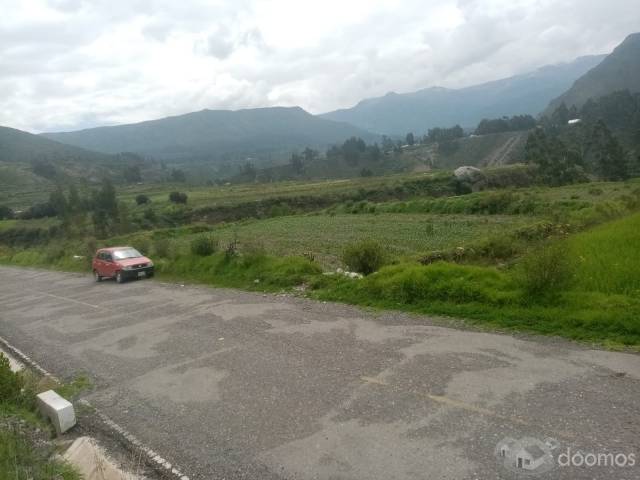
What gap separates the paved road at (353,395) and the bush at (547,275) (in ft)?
5.63

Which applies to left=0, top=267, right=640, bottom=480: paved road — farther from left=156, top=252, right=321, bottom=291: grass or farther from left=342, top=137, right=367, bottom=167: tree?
left=342, top=137, right=367, bottom=167: tree

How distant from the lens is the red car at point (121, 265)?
21.4 m

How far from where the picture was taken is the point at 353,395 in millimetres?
6391

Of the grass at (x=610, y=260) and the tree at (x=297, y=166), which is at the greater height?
the tree at (x=297, y=166)

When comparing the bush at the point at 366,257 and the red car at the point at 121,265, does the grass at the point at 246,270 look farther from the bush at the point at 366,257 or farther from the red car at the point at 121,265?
the bush at the point at 366,257

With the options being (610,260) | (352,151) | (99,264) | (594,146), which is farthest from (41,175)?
(610,260)

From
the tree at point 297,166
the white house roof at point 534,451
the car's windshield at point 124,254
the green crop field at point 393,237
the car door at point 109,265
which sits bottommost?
the green crop field at point 393,237

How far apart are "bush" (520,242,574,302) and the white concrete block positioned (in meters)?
8.34

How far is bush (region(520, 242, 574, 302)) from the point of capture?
355 inches

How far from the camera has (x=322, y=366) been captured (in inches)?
300

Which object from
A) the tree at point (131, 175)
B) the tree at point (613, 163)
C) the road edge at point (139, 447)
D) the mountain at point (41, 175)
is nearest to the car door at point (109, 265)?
the road edge at point (139, 447)

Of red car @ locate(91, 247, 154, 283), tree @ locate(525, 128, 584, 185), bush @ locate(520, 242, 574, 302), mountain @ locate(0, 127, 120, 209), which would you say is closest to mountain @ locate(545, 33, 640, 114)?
tree @ locate(525, 128, 584, 185)

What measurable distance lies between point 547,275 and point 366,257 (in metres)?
5.96

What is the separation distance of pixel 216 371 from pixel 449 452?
4525 mm
